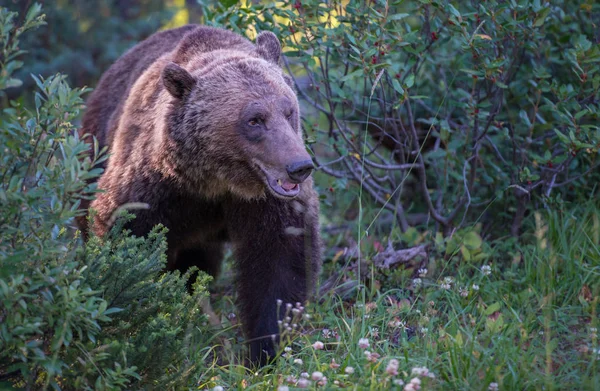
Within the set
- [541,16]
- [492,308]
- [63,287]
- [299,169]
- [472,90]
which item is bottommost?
[492,308]

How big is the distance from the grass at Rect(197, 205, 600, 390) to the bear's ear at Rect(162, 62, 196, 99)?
151 centimetres

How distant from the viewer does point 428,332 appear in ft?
12.7

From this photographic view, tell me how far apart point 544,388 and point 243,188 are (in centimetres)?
204

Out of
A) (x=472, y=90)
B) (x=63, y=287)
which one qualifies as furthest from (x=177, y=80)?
(x=472, y=90)

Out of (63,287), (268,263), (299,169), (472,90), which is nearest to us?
(63,287)

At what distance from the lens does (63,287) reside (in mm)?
2990

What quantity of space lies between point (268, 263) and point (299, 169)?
743 mm

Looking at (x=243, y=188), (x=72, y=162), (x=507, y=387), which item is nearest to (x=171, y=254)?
(x=243, y=188)

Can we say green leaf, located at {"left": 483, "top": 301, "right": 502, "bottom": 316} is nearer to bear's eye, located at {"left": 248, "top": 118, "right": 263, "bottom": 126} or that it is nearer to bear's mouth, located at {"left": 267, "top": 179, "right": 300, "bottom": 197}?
bear's mouth, located at {"left": 267, "top": 179, "right": 300, "bottom": 197}

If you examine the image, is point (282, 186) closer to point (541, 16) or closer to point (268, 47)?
point (268, 47)

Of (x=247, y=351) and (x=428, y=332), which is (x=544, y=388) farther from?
(x=247, y=351)

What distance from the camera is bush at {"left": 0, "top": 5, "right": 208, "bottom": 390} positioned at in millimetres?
3000

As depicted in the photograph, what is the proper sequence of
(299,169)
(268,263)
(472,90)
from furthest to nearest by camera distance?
(472,90)
(268,263)
(299,169)

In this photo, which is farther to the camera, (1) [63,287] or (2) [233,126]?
(2) [233,126]
